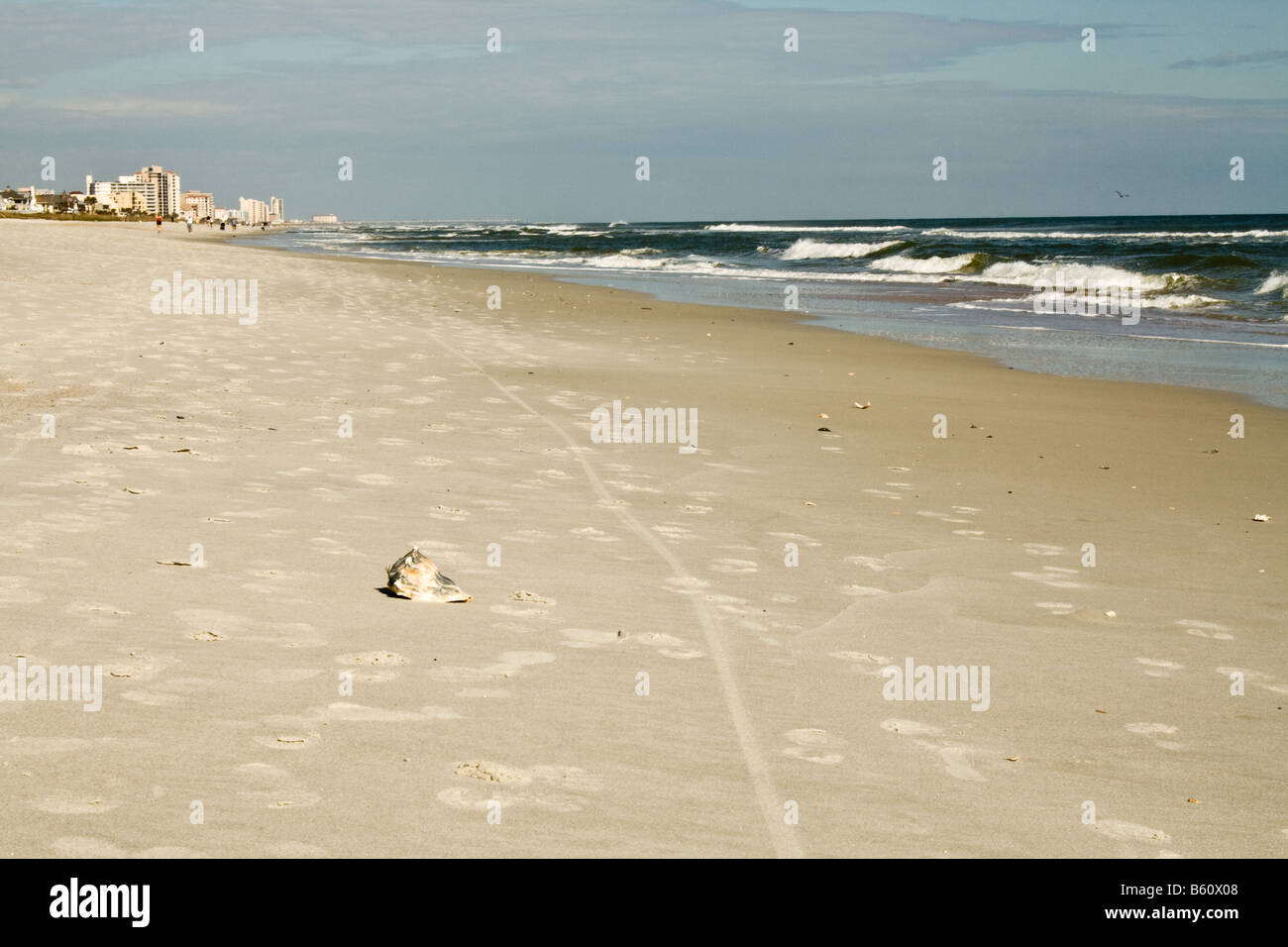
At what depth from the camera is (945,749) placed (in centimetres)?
415

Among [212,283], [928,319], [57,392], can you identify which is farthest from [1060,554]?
[212,283]

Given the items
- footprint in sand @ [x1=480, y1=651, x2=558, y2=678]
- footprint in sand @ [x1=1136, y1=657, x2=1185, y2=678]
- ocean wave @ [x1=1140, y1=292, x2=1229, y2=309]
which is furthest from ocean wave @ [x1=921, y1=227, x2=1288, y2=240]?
footprint in sand @ [x1=480, y1=651, x2=558, y2=678]

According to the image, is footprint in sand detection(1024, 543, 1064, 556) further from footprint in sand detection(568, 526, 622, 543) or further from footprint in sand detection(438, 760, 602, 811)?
footprint in sand detection(438, 760, 602, 811)

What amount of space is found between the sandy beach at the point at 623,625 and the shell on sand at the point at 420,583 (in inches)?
2.4

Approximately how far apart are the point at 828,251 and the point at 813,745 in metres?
53.4

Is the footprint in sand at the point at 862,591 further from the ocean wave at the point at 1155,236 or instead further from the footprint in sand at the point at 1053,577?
the ocean wave at the point at 1155,236

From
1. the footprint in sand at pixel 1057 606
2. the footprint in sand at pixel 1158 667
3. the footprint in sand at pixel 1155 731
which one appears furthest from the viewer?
the footprint in sand at pixel 1057 606

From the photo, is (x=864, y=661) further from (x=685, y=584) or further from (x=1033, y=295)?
(x=1033, y=295)

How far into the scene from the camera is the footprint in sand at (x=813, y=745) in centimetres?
400

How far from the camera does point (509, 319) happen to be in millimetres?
19703

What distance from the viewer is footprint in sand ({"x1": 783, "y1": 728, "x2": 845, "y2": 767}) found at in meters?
4.00

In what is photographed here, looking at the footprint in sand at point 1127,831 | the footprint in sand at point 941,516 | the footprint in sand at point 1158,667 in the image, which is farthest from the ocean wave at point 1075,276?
the footprint in sand at point 1127,831
